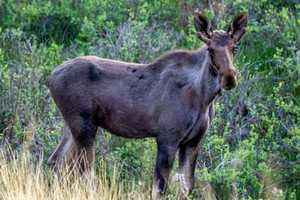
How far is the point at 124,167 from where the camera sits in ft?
31.0

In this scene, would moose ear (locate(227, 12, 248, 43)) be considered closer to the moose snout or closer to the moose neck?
the moose neck

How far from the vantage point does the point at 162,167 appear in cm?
806

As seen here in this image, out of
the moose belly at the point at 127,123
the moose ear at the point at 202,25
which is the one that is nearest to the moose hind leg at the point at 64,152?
the moose belly at the point at 127,123

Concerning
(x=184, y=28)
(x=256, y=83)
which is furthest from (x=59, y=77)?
(x=184, y=28)

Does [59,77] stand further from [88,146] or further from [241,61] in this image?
[241,61]

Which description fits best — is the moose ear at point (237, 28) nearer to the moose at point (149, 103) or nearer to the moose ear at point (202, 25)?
the moose at point (149, 103)

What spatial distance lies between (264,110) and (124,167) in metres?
2.13

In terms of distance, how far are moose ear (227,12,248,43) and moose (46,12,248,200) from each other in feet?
0.04

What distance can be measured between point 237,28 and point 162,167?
67.8 inches

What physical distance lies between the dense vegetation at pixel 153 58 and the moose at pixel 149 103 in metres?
0.31

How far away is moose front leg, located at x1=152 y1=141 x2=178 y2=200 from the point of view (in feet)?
26.3

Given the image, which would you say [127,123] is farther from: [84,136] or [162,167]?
[162,167]

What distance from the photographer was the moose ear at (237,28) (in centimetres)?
779

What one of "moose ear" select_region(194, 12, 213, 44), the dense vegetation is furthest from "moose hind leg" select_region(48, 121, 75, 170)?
"moose ear" select_region(194, 12, 213, 44)
